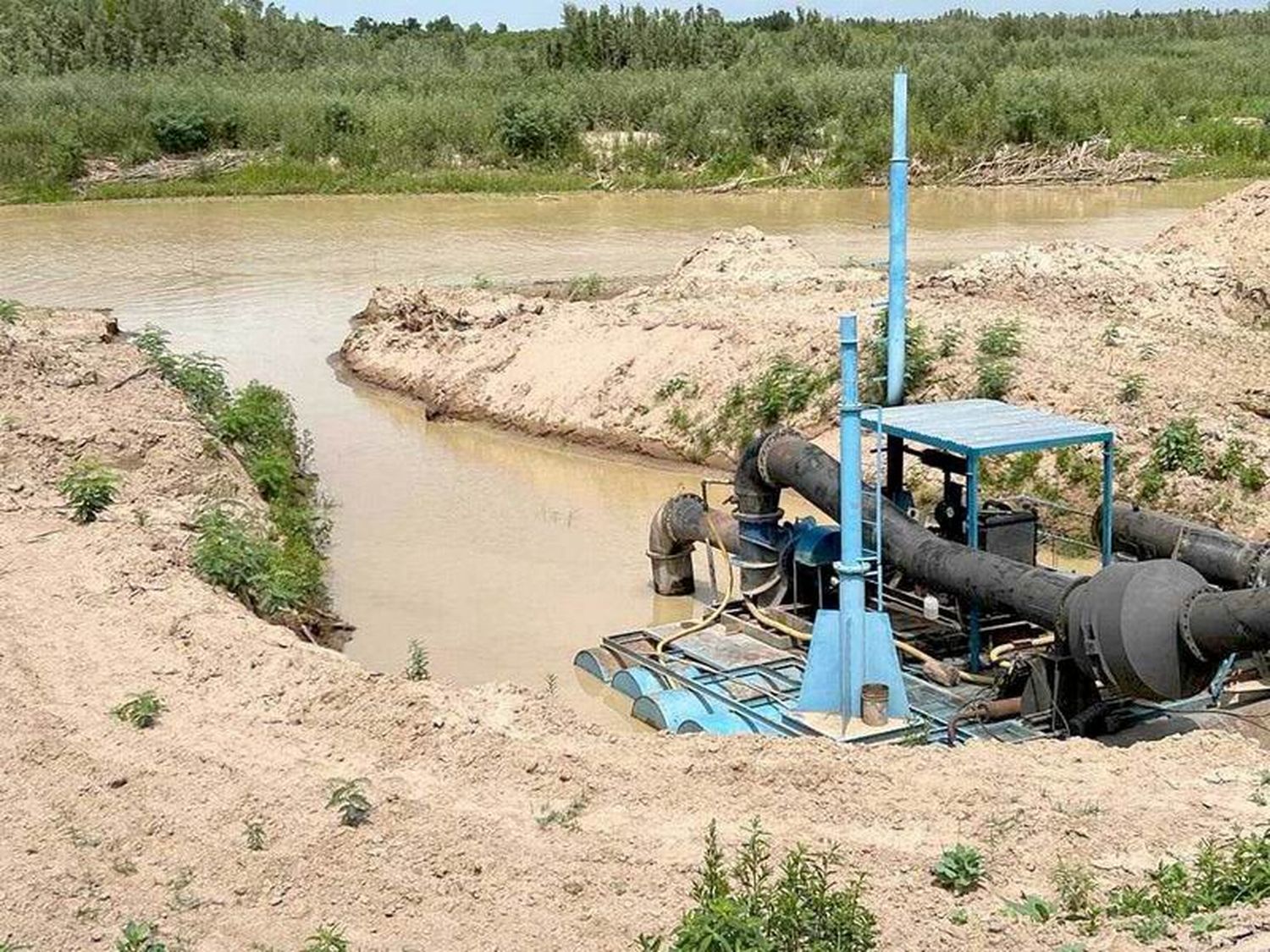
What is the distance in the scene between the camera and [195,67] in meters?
65.1

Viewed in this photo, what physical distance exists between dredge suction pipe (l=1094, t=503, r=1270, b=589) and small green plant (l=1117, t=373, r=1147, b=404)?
411cm

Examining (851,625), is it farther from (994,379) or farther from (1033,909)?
(994,379)

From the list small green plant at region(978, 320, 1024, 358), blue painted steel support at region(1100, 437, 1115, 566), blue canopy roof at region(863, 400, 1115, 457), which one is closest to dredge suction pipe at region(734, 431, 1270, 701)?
blue canopy roof at region(863, 400, 1115, 457)

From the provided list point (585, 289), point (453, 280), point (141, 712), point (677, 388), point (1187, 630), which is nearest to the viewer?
point (1187, 630)

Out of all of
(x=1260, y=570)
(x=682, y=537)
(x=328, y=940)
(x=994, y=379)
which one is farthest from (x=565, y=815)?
(x=994, y=379)

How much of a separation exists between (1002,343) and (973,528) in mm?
7263

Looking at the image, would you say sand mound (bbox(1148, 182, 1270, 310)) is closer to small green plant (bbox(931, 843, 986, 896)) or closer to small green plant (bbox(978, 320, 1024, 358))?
small green plant (bbox(978, 320, 1024, 358))

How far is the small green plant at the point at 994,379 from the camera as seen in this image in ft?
55.4

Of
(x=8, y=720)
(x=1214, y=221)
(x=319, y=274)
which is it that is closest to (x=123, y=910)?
(x=8, y=720)

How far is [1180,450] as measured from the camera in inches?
586

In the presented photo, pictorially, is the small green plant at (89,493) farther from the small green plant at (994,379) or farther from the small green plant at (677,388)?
the small green plant at (994,379)

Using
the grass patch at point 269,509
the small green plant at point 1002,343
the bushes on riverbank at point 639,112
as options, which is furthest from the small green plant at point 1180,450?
the bushes on riverbank at point 639,112

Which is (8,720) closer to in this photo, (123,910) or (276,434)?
(123,910)

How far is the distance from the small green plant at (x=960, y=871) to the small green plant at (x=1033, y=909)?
0.73ft
